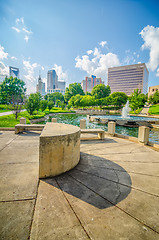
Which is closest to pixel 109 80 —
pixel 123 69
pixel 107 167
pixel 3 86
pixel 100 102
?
pixel 123 69

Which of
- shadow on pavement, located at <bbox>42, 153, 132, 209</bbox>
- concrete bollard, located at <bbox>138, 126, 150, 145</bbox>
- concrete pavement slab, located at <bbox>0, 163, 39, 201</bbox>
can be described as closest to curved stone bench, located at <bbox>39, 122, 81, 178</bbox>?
shadow on pavement, located at <bbox>42, 153, 132, 209</bbox>

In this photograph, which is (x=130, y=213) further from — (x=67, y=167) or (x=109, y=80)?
(x=109, y=80)

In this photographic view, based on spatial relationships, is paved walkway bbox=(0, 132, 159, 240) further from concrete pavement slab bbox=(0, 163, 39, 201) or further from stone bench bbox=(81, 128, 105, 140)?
stone bench bbox=(81, 128, 105, 140)

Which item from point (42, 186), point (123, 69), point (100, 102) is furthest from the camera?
point (123, 69)

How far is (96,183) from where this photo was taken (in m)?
3.61

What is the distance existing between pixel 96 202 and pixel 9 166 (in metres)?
3.33

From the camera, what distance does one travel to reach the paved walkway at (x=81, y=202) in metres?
2.20

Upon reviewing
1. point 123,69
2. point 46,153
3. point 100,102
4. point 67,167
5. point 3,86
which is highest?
point 123,69

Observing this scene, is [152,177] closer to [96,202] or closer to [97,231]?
[96,202]

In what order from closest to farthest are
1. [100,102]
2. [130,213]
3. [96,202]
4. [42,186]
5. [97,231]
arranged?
[97,231]
[130,213]
[96,202]
[42,186]
[100,102]

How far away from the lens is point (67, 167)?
13.6ft

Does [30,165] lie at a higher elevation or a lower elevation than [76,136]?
lower

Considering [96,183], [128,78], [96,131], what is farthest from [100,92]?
[128,78]

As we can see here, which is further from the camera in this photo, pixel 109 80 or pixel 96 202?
pixel 109 80
